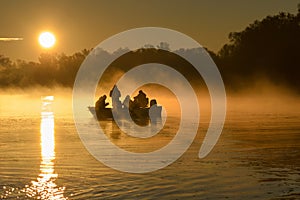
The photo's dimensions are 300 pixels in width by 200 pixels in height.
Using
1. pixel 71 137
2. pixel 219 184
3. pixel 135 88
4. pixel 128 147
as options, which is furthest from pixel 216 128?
pixel 135 88

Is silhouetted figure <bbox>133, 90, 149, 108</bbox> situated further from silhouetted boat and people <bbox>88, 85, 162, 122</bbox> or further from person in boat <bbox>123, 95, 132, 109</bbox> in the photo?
person in boat <bbox>123, 95, 132, 109</bbox>

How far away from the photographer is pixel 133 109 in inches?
2088

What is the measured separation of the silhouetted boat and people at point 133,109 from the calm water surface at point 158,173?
17.4 metres

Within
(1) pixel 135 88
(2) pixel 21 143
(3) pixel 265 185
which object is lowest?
(3) pixel 265 185

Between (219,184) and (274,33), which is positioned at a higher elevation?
(274,33)

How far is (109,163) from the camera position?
23719 mm

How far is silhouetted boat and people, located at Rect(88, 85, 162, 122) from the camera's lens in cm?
5147

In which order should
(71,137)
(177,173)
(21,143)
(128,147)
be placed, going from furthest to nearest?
(71,137), (21,143), (128,147), (177,173)

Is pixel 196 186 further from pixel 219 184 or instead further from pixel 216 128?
pixel 216 128

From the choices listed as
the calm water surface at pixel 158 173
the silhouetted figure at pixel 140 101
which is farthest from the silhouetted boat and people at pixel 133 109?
the calm water surface at pixel 158 173

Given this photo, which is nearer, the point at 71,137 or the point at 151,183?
the point at 151,183

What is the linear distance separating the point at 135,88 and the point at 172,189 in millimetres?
123746

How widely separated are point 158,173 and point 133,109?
32.0 meters

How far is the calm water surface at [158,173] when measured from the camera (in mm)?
17531
